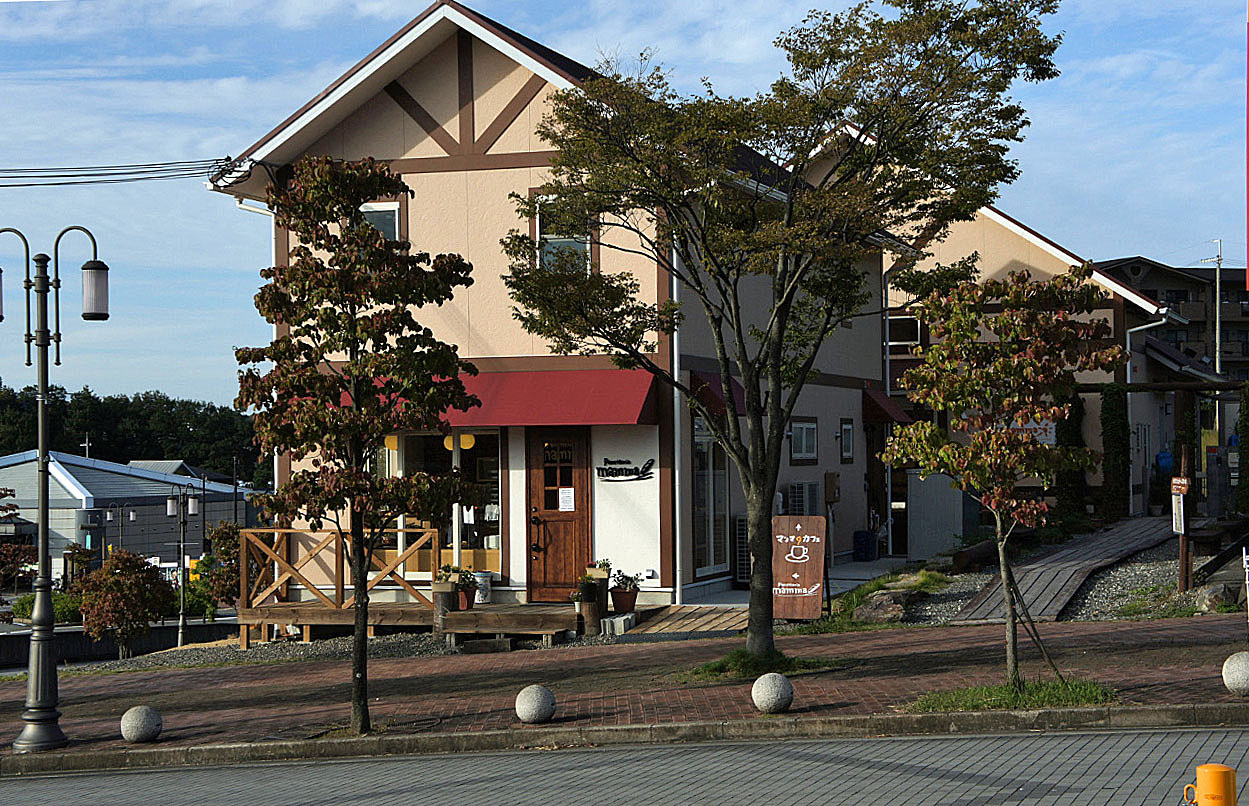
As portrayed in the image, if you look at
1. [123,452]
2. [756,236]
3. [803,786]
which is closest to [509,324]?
[756,236]

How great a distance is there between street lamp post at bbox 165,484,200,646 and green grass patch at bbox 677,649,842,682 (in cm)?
2002

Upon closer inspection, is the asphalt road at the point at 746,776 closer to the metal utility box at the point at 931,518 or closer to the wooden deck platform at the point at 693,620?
the wooden deck platform at the point at 693,620

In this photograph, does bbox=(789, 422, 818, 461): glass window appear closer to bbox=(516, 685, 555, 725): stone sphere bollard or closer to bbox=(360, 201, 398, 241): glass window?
bbox=(360, 201, 398, 241): glass window

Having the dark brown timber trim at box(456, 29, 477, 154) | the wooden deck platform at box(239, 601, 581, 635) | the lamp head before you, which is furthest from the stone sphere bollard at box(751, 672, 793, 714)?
the dark brown timber trim at box(456, 29, 477, 154)

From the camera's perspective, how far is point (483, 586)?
20.6 meters

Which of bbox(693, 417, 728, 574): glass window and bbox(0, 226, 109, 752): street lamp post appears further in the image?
bbox(693, 417, 728, 574): glass window

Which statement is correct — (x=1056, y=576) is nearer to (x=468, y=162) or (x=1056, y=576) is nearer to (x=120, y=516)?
(x=468, y=162)

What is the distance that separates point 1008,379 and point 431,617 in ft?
36.3

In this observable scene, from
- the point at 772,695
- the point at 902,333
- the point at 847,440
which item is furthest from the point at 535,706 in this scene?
the point at 902,333

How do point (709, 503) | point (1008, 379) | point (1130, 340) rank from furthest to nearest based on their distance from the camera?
point (1130, 340), point (709, 503), point (1008, 379)

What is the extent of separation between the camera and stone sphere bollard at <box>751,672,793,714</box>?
12.1m

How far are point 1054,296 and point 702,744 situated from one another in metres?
5.21

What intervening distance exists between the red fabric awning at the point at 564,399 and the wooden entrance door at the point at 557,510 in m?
0.67

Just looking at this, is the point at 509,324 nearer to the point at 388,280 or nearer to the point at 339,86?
the point at 339,86
